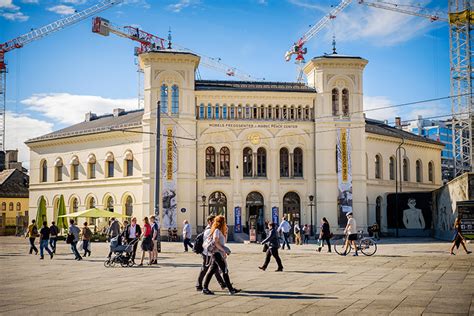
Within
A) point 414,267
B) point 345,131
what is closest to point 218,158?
point 345,131

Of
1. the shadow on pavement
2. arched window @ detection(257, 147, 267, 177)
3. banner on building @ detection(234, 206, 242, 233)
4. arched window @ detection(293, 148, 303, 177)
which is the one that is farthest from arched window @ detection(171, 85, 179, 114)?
the shadow on pavement

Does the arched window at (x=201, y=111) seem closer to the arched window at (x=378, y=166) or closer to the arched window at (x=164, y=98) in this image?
the arched window at (x=164, y=98)

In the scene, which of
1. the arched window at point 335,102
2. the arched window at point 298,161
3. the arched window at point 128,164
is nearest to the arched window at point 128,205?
the arched window at point 128,164

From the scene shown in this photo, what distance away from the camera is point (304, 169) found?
4853 centimetres

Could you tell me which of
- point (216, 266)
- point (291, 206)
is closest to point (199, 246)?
point (216, 266)

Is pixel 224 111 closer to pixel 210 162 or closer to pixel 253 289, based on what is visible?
pixel 210 162

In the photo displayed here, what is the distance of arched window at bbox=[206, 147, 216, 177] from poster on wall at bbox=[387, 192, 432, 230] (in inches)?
677

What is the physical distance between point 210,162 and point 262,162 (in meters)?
4.33

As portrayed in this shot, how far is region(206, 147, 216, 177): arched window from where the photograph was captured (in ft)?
158

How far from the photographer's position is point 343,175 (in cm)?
4731

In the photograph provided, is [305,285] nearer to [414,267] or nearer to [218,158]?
[414,267]

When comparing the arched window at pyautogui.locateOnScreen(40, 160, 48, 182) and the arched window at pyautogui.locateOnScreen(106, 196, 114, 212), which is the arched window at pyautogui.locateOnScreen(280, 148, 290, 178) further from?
the arched window at pyautogui.locateOnScreen(40, 160, 48, 182)

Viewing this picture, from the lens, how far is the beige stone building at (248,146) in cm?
4644

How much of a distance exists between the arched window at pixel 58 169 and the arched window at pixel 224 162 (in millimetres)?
17149
